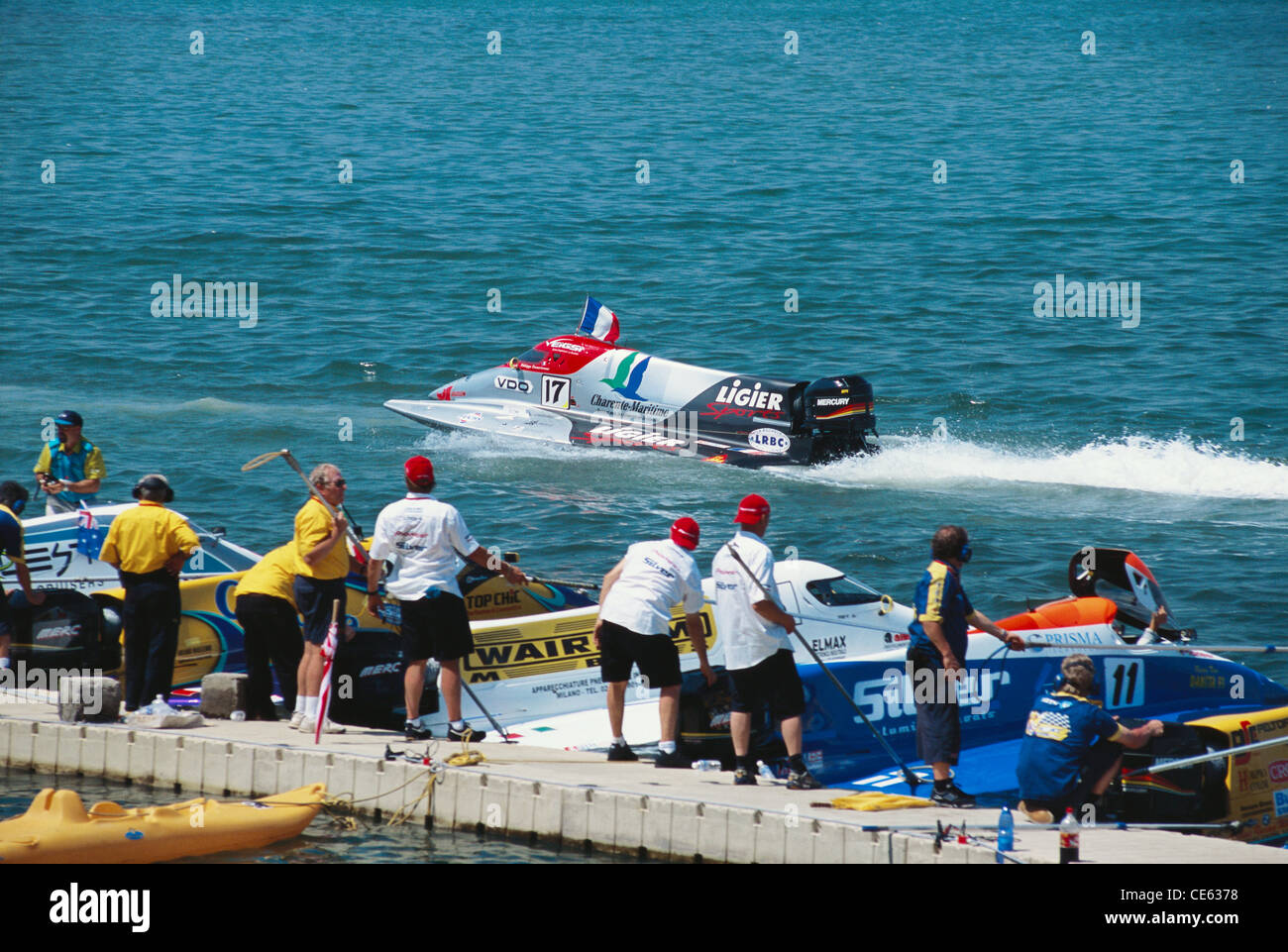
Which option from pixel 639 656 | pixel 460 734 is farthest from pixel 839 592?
pixel 460 734

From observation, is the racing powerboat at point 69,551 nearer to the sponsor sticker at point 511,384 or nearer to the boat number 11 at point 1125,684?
the boat number 11 at point 1125,684

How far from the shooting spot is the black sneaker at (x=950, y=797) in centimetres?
827

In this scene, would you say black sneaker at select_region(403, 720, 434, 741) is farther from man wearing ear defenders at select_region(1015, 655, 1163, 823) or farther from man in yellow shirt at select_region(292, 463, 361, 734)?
man wearing ear defenders at select_region(1015, 655, 1163, 823)

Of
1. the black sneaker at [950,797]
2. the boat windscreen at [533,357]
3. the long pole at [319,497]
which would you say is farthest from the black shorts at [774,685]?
the boat windscreen at [533,357]

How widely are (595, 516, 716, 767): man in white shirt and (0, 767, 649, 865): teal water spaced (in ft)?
3.81

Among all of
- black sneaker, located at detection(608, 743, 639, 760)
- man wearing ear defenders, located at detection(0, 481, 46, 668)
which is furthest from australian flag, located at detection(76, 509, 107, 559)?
black sneaker, located at detection(608, 743, 639, 760)

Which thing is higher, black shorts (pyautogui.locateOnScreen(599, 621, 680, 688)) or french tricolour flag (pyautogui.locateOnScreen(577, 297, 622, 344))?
french tricolour flag (pyautogui.locateOnScreen(577, 297, 622, 344))

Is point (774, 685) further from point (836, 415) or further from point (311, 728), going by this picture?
point (836, 415)

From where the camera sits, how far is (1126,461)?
21.2 m

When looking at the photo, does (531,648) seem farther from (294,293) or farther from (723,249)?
(723,249)

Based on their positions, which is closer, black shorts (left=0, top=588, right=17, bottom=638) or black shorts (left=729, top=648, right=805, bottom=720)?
black shorts (left=729, top=648, right=805, bottom=720)

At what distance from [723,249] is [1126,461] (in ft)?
66.1

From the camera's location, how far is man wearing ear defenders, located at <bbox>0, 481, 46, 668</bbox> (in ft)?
32.7

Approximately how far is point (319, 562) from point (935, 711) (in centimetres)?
391
